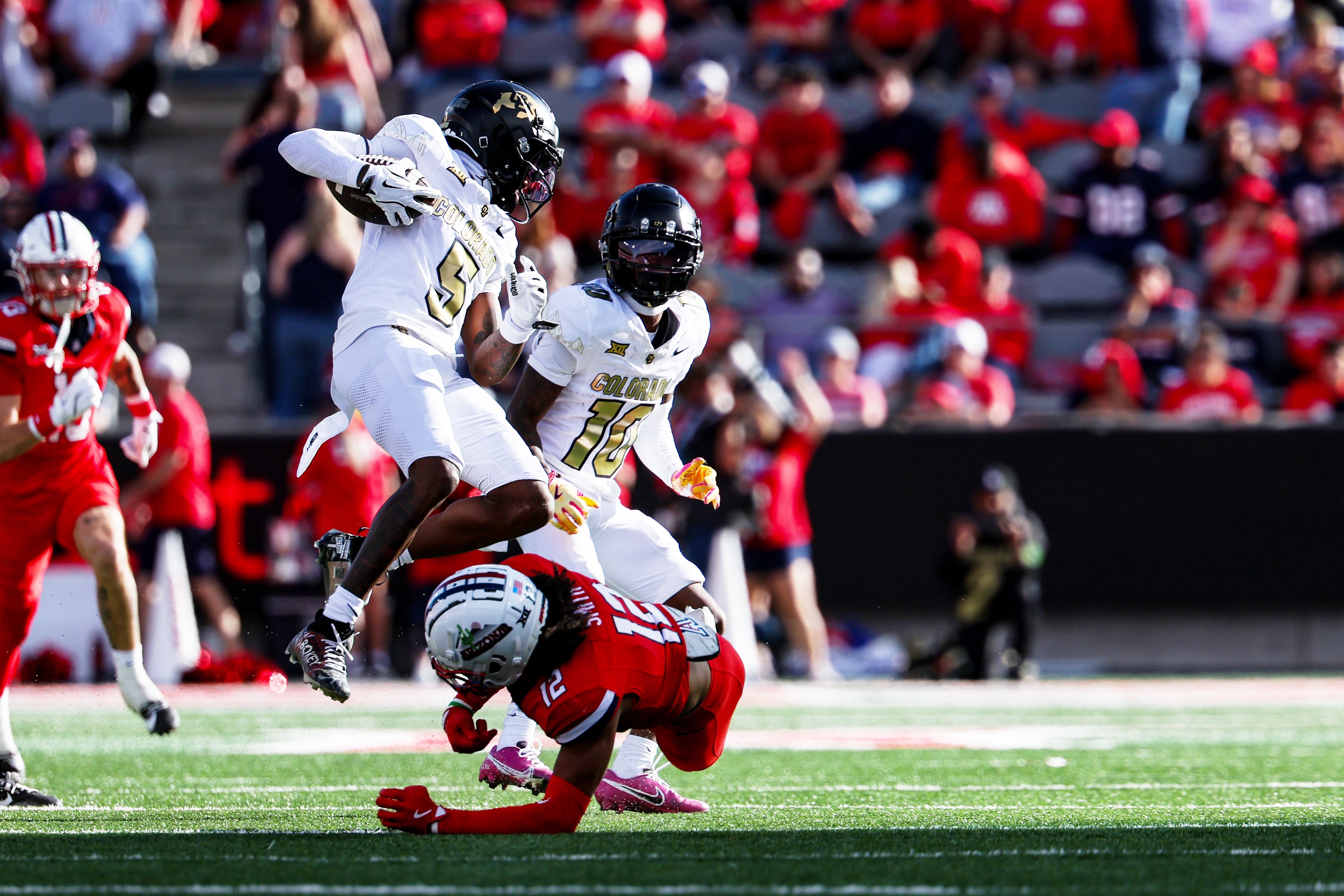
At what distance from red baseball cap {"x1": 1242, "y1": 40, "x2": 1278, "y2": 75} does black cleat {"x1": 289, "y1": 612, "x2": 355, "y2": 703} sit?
413 inches

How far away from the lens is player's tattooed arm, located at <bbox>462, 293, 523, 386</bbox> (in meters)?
5.76

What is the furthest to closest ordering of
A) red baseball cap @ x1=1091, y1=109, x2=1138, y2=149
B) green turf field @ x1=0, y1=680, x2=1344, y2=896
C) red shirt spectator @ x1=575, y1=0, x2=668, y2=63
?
red shirt spectator @ x1=575, y1=0, x2=668, y2=63, red baseball cap @ x1=1091, y1=109, x2=1138, y2=149, green turf field @ x1=0, y1=680, x2=1344, y2=896

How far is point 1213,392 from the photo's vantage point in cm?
1159

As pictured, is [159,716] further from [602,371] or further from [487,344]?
[602,371]

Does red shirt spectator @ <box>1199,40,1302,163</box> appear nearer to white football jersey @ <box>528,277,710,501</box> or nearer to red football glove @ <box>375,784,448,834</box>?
white football jersey @ <box>528,277,710,501</box>

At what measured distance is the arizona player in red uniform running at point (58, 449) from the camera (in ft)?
18.4

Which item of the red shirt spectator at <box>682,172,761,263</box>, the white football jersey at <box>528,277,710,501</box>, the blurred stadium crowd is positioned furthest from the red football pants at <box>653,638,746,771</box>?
the red shirt spectator at <box>682,172,761,263</box>

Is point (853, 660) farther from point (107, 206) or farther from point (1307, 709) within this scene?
point (107, 206)

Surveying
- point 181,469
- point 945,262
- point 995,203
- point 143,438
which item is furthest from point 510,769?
point 995,203

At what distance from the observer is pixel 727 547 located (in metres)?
11.1

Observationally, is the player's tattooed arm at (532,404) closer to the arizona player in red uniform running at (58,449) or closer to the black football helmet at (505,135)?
the black football helmet at (505,135)

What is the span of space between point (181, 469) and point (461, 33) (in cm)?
465

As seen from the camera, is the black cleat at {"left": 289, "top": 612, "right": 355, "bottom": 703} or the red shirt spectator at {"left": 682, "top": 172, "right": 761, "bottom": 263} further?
the red shirt spectator at {"left": 682, "top": 172, "right": 761, "bottom": 263}

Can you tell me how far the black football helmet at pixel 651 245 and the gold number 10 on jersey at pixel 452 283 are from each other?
40 centimetres
